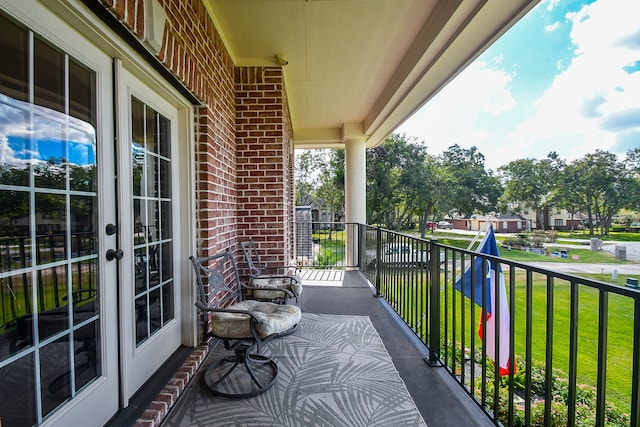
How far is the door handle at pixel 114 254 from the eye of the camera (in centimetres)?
133

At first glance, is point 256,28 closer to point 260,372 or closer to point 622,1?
→ point 260,372

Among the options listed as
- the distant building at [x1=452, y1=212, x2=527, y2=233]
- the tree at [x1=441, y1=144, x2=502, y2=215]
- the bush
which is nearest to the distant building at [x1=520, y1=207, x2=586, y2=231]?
the distant building at [x1=452, y1=212, x2=527, y2=233]

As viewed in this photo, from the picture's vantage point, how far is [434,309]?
191 centimetres

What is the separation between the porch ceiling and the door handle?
1.92 m

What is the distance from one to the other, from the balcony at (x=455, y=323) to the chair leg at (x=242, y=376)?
499 mm

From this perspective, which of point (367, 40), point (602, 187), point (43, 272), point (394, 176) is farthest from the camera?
point (394, 176)

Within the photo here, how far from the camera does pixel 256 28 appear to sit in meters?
2.44

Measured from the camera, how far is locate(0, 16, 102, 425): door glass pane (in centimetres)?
90

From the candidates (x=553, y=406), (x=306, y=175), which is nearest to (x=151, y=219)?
(x=553, y=406)

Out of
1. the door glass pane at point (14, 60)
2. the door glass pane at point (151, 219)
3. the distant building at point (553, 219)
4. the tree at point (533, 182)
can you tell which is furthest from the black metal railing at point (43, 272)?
the tree at point (533, 182)

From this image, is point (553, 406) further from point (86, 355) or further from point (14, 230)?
point (14, 230)

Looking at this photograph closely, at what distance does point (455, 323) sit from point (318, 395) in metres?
0.93

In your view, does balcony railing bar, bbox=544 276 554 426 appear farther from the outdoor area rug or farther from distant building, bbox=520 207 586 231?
distant building, bbox=520 207 586 231

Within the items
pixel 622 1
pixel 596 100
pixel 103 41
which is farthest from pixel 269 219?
pixel 596 100
